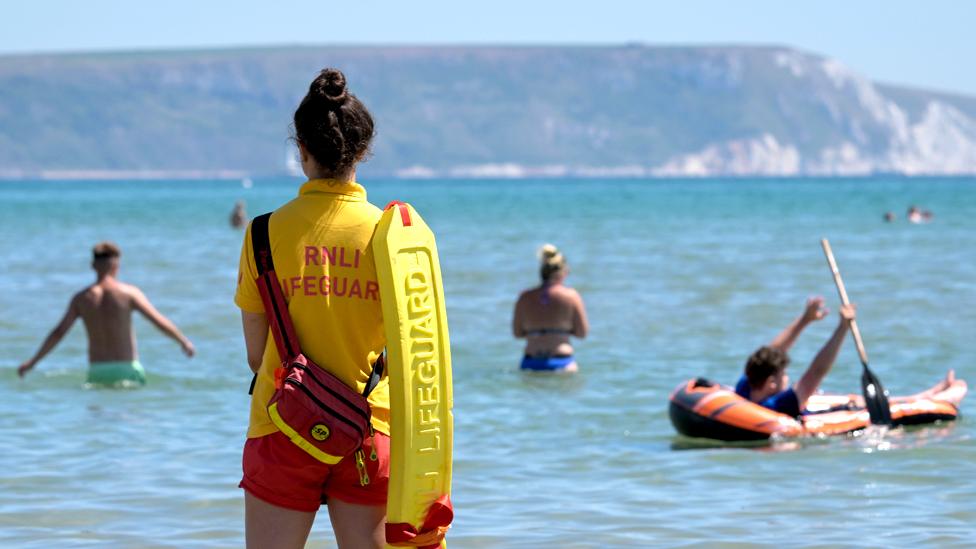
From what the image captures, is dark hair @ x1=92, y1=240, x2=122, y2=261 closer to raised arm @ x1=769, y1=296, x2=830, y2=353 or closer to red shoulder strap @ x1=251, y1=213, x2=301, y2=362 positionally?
raised arm @ x1=769, y1=296, x2=830, y2=353

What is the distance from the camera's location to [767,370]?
8898mm

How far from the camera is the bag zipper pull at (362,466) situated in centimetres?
346

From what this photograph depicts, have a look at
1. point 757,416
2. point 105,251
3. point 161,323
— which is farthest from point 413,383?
point 105,251

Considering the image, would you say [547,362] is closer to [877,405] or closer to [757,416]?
[877,405]

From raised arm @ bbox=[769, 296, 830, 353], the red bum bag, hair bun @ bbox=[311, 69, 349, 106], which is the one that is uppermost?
raised arm @ bbox=[769, 296, 830, 353]

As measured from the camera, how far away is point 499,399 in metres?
10.9

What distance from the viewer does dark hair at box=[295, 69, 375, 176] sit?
343 centimetres

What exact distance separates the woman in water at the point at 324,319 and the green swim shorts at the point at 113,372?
7597 millimetres

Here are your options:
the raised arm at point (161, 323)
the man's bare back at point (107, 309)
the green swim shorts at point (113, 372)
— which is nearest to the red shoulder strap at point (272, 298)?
the raised arm at point (161, 323)

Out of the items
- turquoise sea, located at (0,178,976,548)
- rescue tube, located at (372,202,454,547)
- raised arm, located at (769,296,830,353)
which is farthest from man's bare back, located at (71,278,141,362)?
rescue tube, located at (372,202,454,547)

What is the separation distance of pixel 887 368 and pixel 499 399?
3.83 metres

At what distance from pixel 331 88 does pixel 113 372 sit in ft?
25.7

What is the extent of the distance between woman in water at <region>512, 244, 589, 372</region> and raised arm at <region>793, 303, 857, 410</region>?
9.02 feet

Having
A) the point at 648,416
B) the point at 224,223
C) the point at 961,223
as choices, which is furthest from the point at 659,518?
the point at 224,223
